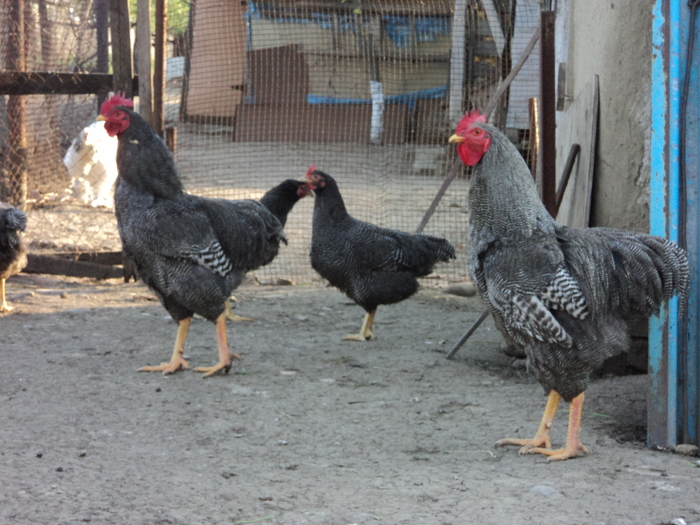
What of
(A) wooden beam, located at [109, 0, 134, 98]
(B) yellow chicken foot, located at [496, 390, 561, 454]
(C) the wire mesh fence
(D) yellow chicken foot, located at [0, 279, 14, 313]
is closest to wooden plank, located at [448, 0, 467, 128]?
(C) the wire mesh fence

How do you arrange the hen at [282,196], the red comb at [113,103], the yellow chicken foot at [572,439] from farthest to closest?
the hen at [282,196] → the red comb at [113,103] → the yellow chicken foot at [572,439]

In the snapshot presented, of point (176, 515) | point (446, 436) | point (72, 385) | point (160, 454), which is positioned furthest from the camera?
point (72, 385)

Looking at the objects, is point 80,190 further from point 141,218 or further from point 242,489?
point 242,489

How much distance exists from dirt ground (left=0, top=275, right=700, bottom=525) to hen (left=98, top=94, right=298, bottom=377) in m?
0.54

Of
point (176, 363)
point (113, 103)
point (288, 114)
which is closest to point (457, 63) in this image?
point (288, 114)

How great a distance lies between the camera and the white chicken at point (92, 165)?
1072 centimetres

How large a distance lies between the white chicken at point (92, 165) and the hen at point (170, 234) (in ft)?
18.8

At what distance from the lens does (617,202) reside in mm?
4992

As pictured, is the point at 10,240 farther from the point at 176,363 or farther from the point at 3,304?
the point at 176,363

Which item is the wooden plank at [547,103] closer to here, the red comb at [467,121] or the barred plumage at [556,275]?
the red comb at [467,121]

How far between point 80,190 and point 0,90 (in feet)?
12.4

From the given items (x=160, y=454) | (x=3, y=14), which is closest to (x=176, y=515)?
(x=160, y=454)

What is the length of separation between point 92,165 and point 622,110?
8286 millimetres

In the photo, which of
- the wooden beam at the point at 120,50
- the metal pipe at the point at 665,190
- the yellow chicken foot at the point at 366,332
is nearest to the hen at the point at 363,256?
the yellow chicken foot at the point at 366,332
